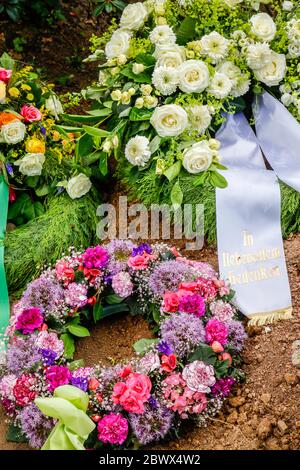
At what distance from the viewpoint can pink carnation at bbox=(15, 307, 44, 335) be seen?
2689 millimetres

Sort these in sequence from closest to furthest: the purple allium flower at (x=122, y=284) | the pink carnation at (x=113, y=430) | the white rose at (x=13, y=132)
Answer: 1. the pink carnation at (x=113, y=430)
2. the purple allium flower at (x=122, y=284)
3. the white rose at (x=13, y=132)

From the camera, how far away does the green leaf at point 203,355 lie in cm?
251

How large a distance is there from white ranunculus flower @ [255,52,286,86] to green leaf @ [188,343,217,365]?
1.61 m

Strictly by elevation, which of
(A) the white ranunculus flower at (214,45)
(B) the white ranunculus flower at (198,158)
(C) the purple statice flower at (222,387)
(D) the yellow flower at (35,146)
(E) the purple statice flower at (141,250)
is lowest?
(C) the purple statice flower at (222,387)

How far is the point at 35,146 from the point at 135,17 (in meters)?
0.89

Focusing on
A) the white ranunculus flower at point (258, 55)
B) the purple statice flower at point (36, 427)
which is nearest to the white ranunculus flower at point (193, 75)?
the white ranunculus flower at point (258, 55)

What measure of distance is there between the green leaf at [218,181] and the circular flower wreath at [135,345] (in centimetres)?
40

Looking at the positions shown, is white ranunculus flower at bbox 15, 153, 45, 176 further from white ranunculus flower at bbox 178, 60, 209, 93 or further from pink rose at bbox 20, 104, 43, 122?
white ranunculus flower at bbox 178, 60, 209, 93

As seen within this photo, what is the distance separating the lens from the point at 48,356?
257 centimetres

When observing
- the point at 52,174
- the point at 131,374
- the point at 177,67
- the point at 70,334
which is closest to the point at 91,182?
the point at 52,174

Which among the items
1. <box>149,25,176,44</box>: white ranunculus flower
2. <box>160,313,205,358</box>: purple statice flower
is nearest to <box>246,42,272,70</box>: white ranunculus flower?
<box>149,25,176,44</box>: white ranunculus flower

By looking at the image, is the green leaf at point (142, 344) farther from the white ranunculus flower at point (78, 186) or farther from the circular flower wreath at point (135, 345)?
the white ranunculus flower at point (78, 186)

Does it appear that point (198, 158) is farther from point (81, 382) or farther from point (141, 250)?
point (81, 382)

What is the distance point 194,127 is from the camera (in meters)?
3.30
